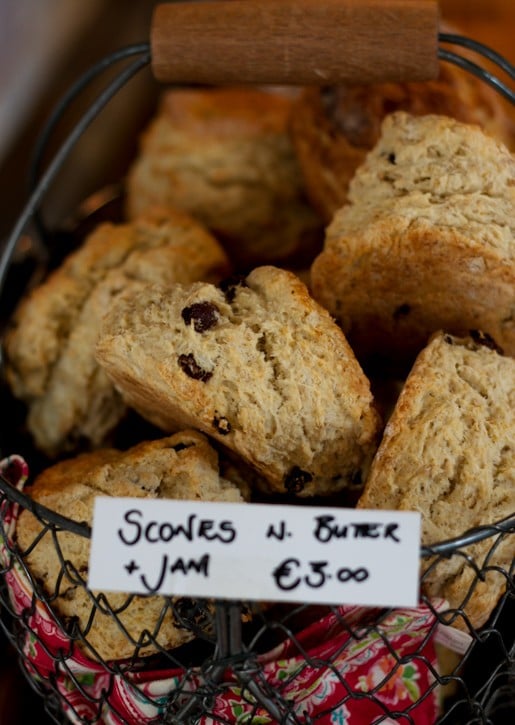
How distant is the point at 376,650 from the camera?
2.90ft

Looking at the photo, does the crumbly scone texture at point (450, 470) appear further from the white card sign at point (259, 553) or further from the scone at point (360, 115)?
the scone at point (360, 115)

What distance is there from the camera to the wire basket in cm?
78

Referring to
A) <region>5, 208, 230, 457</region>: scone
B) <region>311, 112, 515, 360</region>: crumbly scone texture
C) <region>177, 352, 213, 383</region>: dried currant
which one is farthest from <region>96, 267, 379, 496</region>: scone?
<region>5, 208, 230, 457</region>: scone

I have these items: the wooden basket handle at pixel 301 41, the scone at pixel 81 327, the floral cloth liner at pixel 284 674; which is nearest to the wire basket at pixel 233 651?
the floral cloth liner at pixel 284 674

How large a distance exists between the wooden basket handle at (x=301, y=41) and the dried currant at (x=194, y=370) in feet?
1.40

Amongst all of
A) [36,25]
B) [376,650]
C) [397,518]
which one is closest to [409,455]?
[397,518]

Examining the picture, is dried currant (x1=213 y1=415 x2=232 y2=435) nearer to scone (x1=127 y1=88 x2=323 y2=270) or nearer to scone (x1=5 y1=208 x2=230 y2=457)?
scone (x1=5 y1=208 x2=230 y2=457)

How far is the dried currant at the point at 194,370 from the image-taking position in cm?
83

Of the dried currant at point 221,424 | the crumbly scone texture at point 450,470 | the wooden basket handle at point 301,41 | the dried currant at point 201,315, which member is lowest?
the crumbly scone texture at point 450,470

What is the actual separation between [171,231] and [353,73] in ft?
1.16

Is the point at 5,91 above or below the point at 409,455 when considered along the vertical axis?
above

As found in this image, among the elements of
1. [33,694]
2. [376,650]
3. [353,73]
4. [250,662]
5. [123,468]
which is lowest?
[33,694]

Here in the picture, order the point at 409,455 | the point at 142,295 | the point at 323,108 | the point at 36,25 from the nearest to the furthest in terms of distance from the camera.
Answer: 1. the point at 409,455
2. the point at 142,295
3. the point at 323,108
4. the point at 36,25

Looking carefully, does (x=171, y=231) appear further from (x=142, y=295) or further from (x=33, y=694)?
(x=33, y=694)
